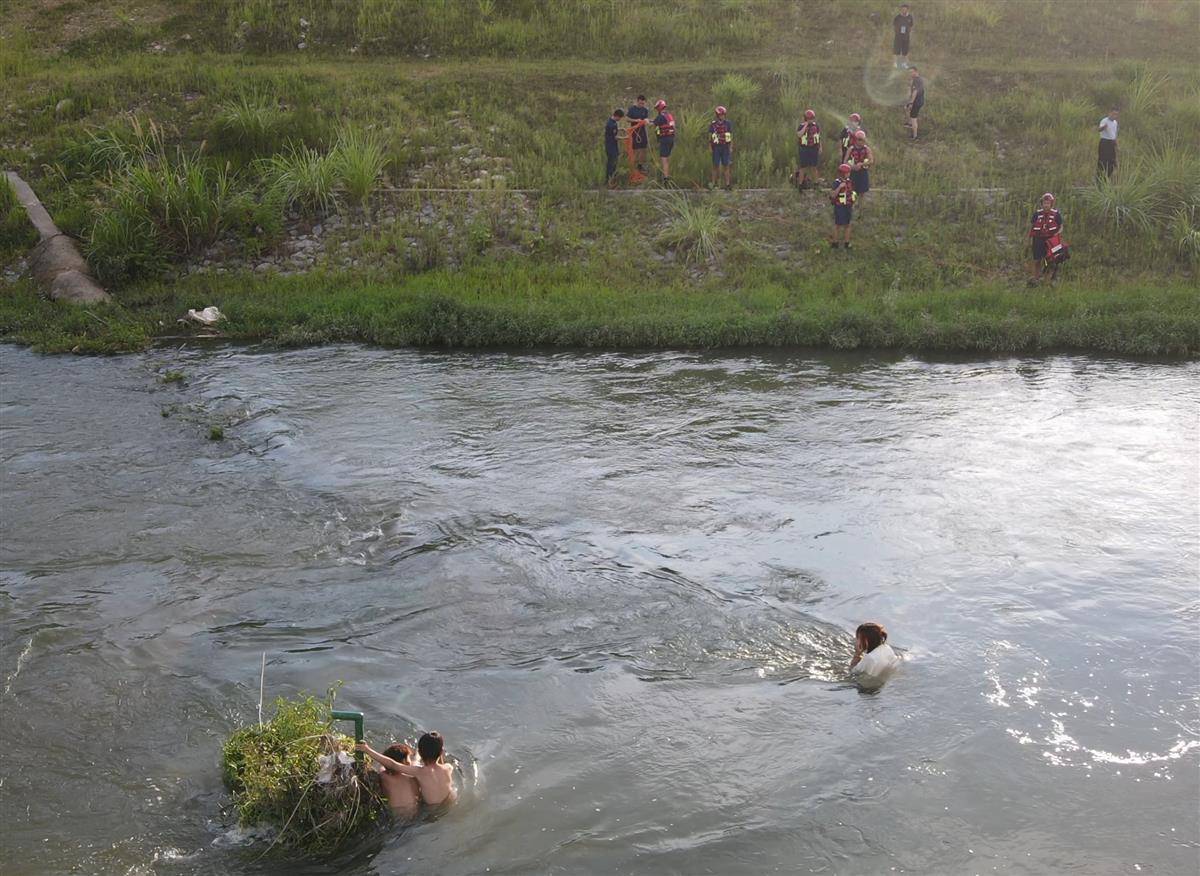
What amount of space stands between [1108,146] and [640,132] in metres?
8.65

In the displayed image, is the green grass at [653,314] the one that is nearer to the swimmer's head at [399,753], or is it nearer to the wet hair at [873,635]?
the wet hair at [873,635]

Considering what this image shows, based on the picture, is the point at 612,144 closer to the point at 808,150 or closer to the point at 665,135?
the point at 665,135

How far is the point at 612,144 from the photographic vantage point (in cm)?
2069

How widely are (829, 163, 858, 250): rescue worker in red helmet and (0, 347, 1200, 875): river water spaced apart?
4710 mm

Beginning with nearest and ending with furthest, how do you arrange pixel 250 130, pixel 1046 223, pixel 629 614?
pixel 629 614 → pixel 1046 223 → pixel 250 130

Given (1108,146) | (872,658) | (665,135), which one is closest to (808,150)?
(665,135)

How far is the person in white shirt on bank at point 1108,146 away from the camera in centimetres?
2042

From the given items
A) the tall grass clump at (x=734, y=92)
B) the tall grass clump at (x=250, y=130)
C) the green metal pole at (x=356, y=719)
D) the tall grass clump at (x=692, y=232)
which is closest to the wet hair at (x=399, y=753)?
the green metal pole at (x=356, y=719)

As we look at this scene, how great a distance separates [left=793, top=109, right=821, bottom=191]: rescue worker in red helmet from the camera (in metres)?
20.3

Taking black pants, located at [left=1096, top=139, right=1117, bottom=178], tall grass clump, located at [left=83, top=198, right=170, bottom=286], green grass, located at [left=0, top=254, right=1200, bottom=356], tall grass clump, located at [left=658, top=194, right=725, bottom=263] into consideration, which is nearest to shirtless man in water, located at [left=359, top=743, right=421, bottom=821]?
green grass, located at [left=0, top=254, right=1200, bottom=356]

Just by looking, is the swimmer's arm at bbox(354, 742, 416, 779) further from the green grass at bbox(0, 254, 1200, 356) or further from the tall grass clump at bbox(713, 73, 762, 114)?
the tall grass clump at bbox(713, 73, 762, 114)

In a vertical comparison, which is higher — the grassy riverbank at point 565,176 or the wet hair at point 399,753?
the grassy riverbank at point 565,176

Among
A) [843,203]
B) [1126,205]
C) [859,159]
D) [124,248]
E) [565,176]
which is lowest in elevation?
[124,248]

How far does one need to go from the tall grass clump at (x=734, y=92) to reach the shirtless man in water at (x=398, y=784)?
61.5 feet
